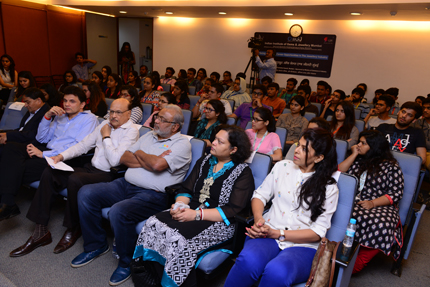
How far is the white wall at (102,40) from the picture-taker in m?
9.92

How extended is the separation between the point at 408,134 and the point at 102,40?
9.94 m

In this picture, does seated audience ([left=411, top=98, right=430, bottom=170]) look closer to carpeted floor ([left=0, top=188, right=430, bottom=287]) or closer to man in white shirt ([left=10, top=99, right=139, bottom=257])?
carpeted floor ([left=0, top=188, right=430, bottom=287])

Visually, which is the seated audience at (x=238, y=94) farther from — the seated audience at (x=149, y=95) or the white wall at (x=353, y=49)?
the white wall at (x=353, y=49)

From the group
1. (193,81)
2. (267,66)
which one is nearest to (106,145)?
(193,81)

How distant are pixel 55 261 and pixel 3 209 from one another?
2.91ft

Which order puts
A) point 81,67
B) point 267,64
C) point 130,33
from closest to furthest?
1. point 267,64
2. point 81,67
3. point 130,33

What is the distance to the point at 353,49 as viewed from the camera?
6820 millimetres

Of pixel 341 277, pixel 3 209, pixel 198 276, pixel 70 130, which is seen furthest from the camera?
pixel 70 130

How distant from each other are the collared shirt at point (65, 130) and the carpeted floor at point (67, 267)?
72 cm

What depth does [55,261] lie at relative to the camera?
225 cm

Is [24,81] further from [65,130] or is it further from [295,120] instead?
[295,120]

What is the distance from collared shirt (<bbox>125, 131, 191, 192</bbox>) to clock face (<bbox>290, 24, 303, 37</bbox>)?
5.91 m

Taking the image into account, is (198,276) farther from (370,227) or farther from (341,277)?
(370,227)

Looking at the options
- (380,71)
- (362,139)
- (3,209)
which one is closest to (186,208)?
(362,139)
